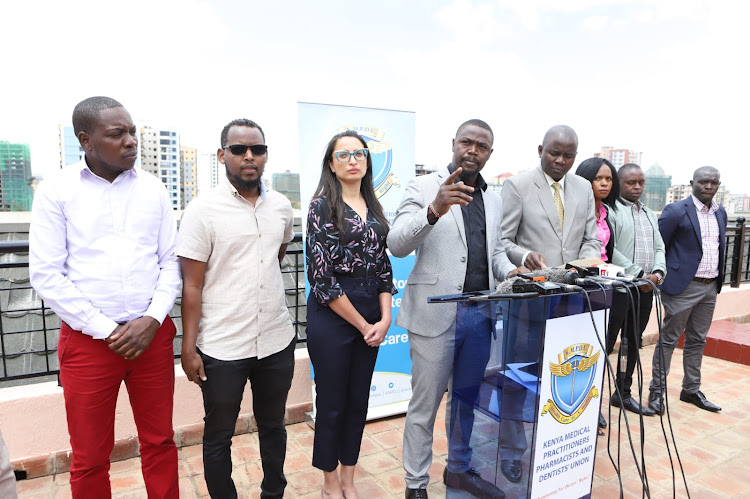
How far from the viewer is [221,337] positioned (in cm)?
205

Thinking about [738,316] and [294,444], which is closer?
[294,444]

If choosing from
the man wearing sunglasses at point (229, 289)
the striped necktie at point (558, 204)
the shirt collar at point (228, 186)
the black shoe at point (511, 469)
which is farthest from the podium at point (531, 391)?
the shirt collar at point (228, 186)

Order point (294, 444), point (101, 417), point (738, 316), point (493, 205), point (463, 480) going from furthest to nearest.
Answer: point (738, 316) < point (294, 444) < point (493, 205) < point (463, 480) < point (101, 417)

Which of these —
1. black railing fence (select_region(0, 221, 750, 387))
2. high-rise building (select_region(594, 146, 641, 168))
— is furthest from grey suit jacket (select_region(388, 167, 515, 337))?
high-rise building (select_region(594, 146, 641, 168))

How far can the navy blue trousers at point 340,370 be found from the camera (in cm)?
221

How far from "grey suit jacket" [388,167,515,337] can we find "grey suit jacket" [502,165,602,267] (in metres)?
0.37

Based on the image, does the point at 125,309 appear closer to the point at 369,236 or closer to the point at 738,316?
the point at 369,236

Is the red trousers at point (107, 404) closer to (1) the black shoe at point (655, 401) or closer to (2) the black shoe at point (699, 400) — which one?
(1) the black shoe at point (655, 401)

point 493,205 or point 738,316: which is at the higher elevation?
point 493,205

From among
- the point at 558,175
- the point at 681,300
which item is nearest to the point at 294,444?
the point at 558,175

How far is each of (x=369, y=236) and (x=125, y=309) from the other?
3.59 feet

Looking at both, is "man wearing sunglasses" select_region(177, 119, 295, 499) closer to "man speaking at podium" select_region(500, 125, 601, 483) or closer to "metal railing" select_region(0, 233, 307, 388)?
"metal railing" select_region(0, 233, 307, 388)

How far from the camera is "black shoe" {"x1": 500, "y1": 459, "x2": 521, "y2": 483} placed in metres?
1.98

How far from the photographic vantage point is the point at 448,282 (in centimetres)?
229
